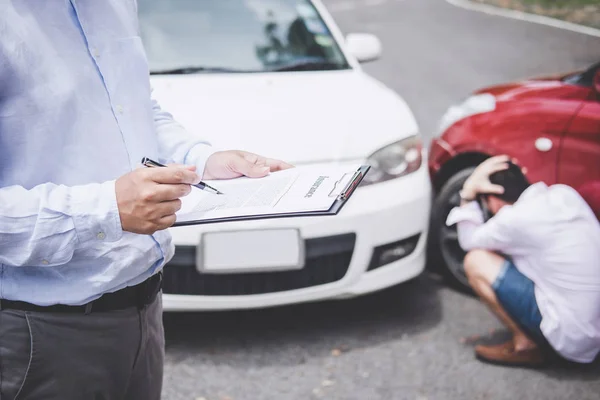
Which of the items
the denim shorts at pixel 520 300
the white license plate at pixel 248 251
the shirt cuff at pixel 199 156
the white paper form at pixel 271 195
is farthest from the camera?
the denim shorts at pixel 520 300

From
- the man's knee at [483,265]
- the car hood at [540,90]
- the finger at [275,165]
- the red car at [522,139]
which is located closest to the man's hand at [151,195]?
the finger at [275,165]

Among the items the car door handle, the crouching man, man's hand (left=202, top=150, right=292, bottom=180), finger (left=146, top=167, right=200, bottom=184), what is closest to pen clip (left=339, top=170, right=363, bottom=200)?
man's hand (left=202, top=150, right=292, bottom=180)

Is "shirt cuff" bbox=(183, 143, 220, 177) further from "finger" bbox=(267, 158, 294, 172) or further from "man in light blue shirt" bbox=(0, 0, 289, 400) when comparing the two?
"finger" bbox=(267, 158, 294, 172)

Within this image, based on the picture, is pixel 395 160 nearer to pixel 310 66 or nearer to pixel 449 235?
pixel 449 235

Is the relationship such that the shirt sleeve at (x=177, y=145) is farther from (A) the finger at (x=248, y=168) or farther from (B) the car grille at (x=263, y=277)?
(B) the car grille at (x=263, y=277)

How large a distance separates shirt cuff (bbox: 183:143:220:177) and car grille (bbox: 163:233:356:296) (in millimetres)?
1538

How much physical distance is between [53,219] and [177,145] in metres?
0.53

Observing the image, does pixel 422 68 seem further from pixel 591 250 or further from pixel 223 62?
pixel 591 250

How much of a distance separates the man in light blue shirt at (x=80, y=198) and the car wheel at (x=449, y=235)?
267cm

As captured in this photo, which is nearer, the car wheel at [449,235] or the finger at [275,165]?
the finger at [275,165]

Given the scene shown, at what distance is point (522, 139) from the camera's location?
4070 millimetres

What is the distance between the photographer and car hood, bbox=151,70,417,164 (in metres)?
3.51

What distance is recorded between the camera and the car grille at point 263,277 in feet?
11.2

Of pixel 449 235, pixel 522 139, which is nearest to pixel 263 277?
pixel 449 235
